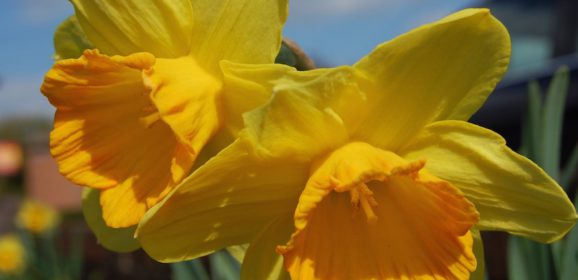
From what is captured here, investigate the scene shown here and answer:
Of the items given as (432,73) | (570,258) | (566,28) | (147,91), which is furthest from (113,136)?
(566,28)

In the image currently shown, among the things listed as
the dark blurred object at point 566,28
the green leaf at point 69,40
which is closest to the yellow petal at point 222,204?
the green leaf at point 69,40

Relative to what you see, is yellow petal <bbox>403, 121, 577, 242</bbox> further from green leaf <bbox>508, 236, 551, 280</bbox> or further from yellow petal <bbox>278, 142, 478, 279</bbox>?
green leaf <bbox>508, 236, 551, 280</bbox>

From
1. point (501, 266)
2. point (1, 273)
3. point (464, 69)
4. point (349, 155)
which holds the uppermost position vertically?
point (464, 69)

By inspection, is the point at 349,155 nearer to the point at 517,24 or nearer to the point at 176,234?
the point at 176,234

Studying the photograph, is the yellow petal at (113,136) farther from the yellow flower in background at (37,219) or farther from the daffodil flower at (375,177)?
the yellow flower in background at (37,219)

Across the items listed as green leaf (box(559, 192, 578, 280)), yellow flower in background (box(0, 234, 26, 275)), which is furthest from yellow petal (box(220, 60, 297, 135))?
yellow flower in background (box(0, 234, 26, 275))

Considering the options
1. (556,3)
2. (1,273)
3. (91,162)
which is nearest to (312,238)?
(91,162)
